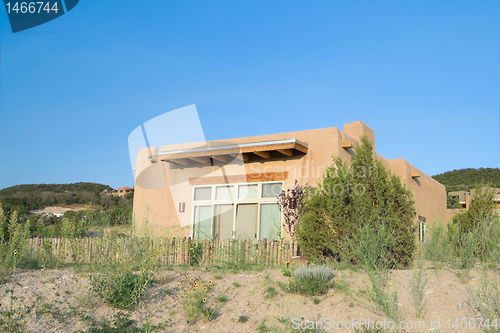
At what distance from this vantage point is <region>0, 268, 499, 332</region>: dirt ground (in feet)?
18.1

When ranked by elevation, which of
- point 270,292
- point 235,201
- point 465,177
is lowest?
point 270,292

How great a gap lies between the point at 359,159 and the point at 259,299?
3.68m

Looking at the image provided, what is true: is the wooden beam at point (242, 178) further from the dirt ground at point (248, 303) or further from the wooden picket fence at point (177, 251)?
the dirt ground at point (248, 303)

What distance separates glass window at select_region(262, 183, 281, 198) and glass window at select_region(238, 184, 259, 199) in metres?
0.25

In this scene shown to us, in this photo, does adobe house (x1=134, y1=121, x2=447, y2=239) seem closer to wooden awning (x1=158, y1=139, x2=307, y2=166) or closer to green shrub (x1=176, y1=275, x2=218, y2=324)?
wooden awning (x1=158, y1=139, x2=307, y2=166)

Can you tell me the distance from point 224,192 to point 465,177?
99.6 feet

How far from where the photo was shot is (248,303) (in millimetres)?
6191

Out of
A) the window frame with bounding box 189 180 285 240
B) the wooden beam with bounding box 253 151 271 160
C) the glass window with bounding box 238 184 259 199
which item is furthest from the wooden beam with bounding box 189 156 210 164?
the wooden beam with bounding box 253 151 271 160

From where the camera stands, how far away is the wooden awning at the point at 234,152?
1140 cm

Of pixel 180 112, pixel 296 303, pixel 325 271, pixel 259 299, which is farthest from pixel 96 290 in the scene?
pixel 180 112

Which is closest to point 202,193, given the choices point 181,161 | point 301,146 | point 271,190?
point 181,161

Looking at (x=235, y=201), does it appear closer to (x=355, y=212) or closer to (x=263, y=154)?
(x=263, y=154)

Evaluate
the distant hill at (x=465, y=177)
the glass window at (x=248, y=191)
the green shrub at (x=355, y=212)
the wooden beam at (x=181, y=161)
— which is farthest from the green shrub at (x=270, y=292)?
the distant hill at (x=465, y=177)

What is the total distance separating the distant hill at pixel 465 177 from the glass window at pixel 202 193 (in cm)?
2609
